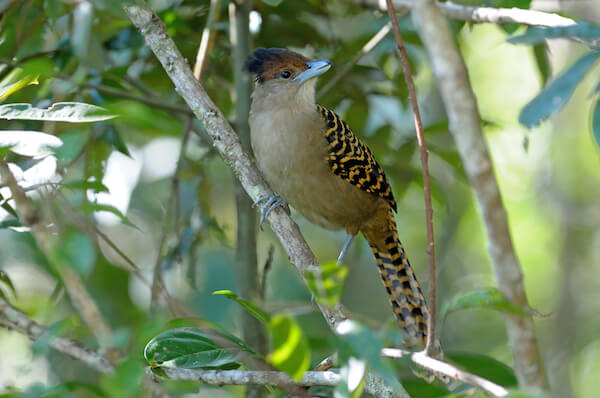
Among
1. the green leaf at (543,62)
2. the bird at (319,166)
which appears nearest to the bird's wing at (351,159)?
the bird at (319,166)

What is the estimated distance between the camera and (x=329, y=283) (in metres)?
1.55

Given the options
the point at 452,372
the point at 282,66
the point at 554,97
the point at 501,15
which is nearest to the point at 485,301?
the point at 452,372

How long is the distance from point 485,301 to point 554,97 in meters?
0.63

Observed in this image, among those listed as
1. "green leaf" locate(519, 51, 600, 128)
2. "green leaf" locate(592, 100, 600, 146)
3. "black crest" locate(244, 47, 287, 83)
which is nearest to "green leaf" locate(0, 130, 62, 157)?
"green leaf" locate(519, 51, 600, 128)

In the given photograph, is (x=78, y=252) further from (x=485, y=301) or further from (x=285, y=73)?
(x=285, y=73)

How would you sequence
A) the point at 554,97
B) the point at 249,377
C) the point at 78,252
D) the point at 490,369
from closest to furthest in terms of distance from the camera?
1. the point at 78,252
2. the point at 554,97
3. the point at 249,377
4. the point at 490,369

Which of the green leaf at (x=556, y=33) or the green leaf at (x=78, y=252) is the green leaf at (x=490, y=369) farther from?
the green leaf at (x=78, y=252)

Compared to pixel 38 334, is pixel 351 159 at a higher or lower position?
lower

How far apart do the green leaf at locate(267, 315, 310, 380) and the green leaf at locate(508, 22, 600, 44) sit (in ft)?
3.11

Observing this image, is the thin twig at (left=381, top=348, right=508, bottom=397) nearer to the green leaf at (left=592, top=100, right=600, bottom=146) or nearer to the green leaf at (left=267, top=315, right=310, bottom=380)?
the green leaf at (left=267, top=315, right=310, bottom=380)

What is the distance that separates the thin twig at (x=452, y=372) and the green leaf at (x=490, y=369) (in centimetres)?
130

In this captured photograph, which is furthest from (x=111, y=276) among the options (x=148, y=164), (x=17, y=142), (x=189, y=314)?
(x=17, y=142)

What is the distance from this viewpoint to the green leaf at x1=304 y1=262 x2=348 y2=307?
154cm

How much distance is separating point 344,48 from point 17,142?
2661mm
